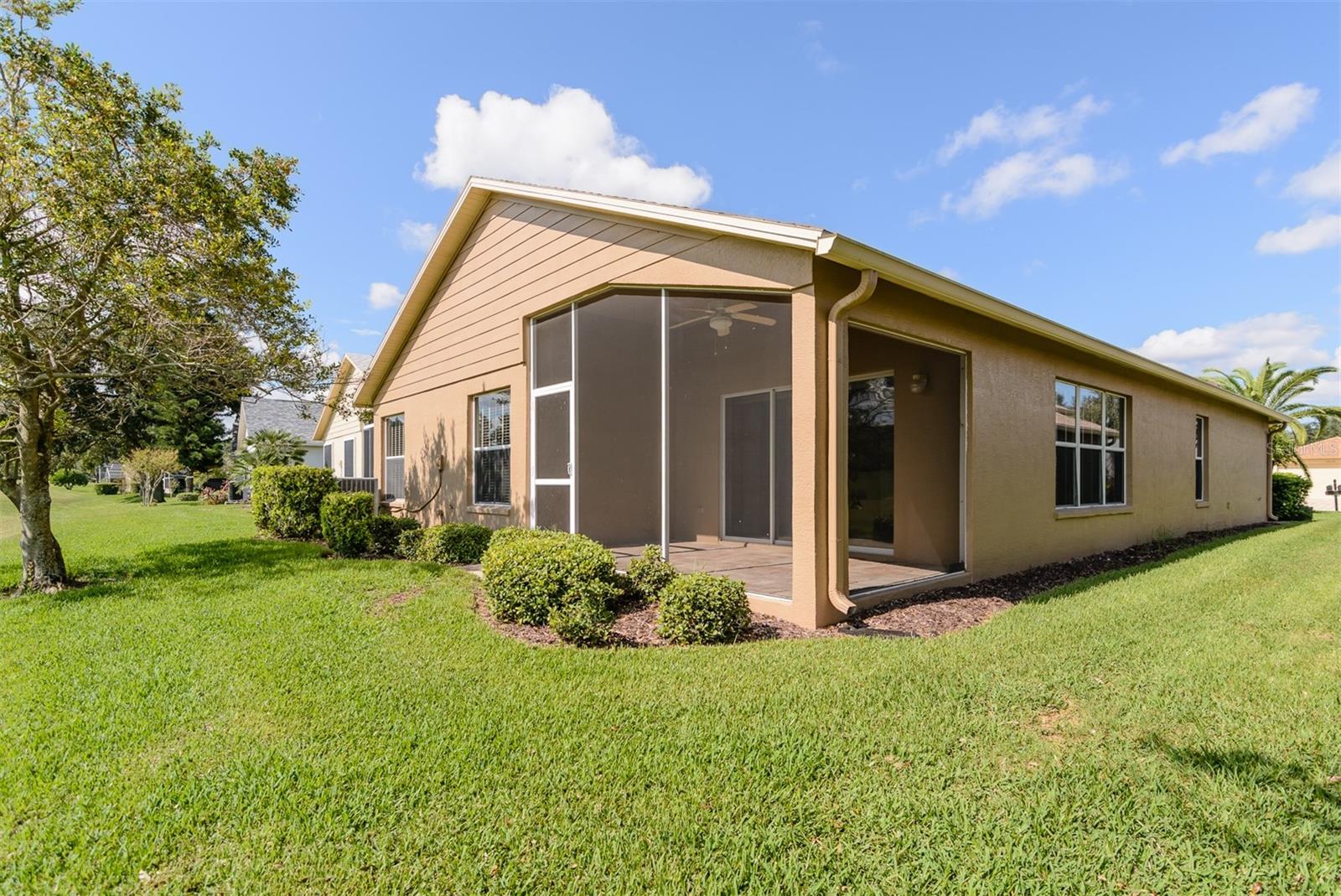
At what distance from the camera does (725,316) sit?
7.93 m

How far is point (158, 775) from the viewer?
9.19ft

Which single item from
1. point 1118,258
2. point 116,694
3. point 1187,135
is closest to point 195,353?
point 116,694

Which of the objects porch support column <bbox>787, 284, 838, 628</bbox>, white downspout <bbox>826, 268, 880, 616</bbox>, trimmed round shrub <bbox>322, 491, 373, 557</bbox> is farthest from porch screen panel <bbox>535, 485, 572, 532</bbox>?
white downspout <bbox>826, 268, 880, 616</bbox>

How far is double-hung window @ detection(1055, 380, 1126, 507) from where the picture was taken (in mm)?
8492

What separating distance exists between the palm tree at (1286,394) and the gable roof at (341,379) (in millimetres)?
24599

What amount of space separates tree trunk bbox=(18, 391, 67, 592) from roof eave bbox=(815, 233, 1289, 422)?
8.32 m

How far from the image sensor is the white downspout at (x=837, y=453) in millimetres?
5031

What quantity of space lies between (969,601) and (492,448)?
6.28 metres

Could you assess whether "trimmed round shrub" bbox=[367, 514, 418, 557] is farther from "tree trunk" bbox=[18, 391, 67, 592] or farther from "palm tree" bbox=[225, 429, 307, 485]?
"palm tree" bbox=[225, 429, 307, 485]

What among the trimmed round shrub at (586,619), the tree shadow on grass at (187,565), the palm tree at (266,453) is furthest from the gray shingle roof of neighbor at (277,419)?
the trimmed round shrub at (586,619)

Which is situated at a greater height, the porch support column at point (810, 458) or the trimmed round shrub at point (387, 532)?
the porch support column at point (810, 458)

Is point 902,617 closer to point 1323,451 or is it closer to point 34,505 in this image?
point 34,505

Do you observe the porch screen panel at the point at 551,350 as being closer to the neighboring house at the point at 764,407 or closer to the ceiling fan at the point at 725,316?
the neighboring house at the point at 764,407

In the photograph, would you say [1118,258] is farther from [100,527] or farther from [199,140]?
[100,527]
